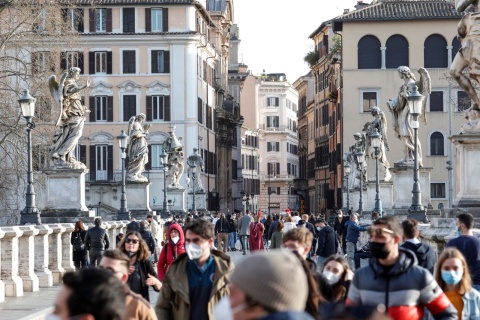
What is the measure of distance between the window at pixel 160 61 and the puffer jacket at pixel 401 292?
80884 millimetres

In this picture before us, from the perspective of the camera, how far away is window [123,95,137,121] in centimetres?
8969

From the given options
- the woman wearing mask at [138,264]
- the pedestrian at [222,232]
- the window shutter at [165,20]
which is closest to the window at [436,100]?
the window shutter at [165,20]

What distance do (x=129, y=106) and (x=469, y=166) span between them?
229ft

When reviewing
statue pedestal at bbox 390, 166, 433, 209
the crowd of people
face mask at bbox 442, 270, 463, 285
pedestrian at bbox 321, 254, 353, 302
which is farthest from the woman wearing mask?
statue pedestal at bbox 390, 166, 433, 209

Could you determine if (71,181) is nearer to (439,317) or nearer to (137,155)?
(137,155)

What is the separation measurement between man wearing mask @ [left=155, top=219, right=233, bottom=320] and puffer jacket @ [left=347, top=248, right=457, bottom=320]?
1.36 meters

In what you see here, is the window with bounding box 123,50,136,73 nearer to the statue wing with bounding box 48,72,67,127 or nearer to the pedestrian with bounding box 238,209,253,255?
the pedestrian with bounding box 238,209,253,255

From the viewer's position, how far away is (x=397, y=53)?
84.2 m

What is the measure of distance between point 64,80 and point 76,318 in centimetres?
3227

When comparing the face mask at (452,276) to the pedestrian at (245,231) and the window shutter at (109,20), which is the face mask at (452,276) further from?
the window shutter at (109,20)

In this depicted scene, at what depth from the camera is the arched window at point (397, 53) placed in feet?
276

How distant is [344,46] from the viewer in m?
85.2

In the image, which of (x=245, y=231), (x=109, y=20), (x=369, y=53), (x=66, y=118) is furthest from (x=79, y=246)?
(x=109, y=20)

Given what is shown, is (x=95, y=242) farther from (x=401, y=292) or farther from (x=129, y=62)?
(x=129, y=62)
